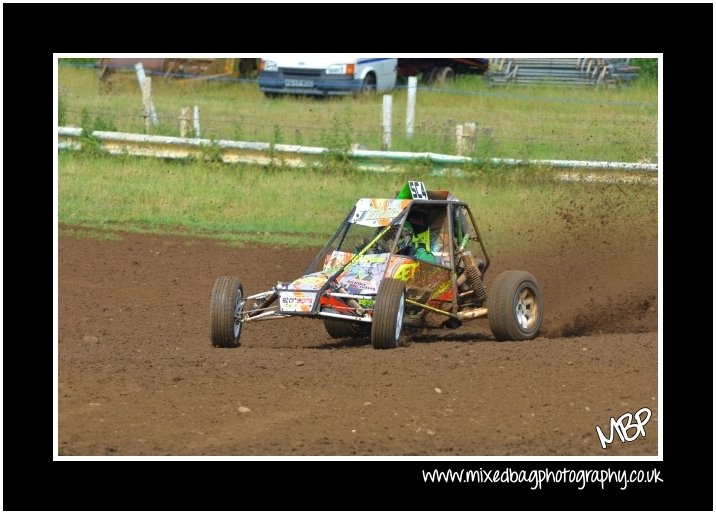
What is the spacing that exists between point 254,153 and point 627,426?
36.8 feet

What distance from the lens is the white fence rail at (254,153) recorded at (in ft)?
56.9

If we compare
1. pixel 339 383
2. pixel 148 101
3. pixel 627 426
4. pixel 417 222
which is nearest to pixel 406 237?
pixel 417 222

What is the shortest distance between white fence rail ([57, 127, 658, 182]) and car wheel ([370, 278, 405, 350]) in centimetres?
770

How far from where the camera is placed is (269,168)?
713 inches

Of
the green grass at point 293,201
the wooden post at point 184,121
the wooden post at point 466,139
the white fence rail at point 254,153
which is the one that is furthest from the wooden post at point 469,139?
the wooden post at point 184,121

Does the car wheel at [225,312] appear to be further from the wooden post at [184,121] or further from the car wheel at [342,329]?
the wooden post at [184,121]

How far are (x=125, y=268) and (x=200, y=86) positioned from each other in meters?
8.19

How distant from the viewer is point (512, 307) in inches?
418

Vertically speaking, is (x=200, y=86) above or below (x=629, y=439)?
above

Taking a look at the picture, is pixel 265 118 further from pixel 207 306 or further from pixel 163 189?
pixel 207 306

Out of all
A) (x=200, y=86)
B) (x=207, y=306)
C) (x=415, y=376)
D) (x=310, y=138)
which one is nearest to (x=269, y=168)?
(x=310, y=138)

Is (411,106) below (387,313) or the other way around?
the other way around

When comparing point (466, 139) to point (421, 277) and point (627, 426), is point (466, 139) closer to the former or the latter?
point (421, 277)

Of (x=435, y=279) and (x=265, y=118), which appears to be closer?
(x=435, y=279)
